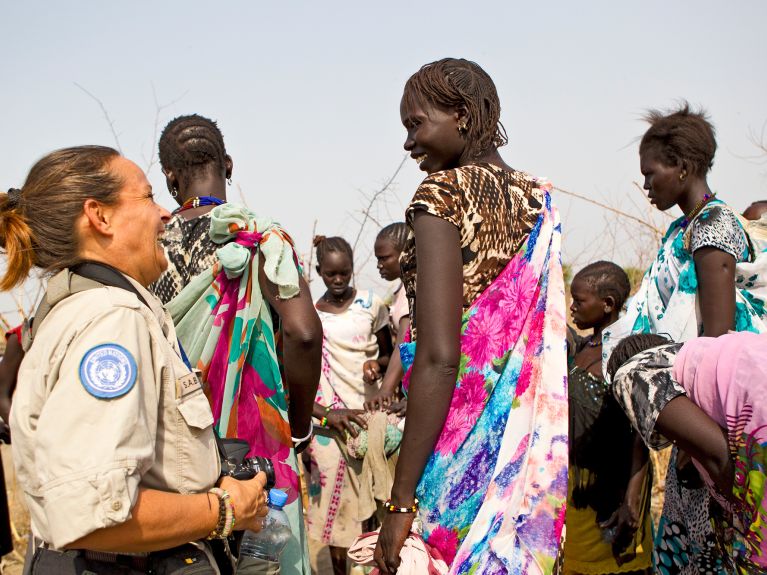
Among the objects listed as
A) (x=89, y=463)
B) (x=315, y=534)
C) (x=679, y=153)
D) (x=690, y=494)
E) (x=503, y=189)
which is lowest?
(x=315, y=534)

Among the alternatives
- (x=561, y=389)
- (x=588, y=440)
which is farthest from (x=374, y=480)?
(x=561, y=389)

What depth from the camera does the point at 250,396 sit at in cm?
277

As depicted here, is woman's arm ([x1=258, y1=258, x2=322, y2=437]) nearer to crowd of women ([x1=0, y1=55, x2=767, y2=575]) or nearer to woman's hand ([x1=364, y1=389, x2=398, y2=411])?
crowd of women ([x1=0, y1=55, x2=767, y2=575])

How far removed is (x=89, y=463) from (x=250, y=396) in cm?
132

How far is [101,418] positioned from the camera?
1481mm

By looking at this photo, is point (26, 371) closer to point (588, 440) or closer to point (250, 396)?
point (250, 396)

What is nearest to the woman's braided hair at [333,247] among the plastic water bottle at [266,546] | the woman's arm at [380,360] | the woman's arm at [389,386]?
the woman's arm at [380,360]

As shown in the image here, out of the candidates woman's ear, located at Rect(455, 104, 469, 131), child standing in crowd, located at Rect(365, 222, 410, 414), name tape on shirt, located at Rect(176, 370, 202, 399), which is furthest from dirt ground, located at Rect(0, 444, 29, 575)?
woman's ear, located at Rect(455, 104, 469, 131)

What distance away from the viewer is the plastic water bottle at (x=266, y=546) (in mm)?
2225

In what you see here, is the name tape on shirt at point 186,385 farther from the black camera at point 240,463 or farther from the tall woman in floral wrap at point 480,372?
the tall woman in floral wrap at point 480,372

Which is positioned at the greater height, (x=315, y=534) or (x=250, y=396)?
(x=250, y=396)

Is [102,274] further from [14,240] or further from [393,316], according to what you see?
[393,316]

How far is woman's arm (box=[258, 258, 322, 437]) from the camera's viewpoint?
270cm

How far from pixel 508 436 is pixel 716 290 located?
1.48 meters
